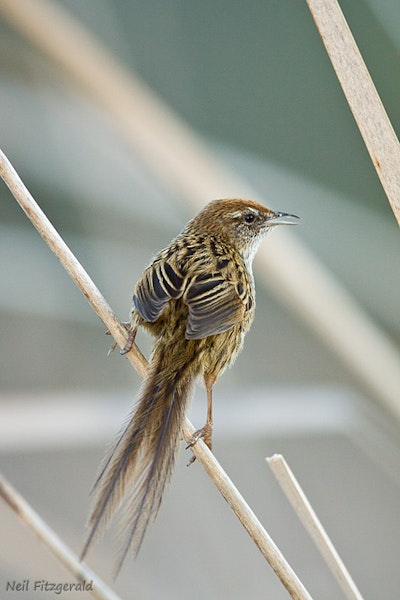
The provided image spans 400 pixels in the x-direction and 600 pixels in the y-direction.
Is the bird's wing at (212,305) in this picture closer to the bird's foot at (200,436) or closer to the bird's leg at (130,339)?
the bird's leg at (130,339)

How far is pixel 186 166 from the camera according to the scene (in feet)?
10.0

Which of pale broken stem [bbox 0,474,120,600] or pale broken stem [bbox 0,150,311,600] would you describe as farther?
pale broken stem [bbox 0,150,311,600]

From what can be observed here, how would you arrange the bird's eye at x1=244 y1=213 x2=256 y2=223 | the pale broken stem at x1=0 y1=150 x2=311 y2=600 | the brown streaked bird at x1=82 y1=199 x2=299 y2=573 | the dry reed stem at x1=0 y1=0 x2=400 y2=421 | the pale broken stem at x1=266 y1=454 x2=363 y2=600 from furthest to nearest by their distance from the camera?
the bird's eye at x1=244 y1=213 x2=256 y2=223 → the dry reed stem at x1=0 y1=0 x2=400 y2=421 → the pale broken stem at x1=266 y1=454 x2=363 y2=600 → the pale broken stem at x1=0 y1=150 x2=311 y2=600 → the brown streaked bird at x1=82 y1=199 x2=299 y2=573

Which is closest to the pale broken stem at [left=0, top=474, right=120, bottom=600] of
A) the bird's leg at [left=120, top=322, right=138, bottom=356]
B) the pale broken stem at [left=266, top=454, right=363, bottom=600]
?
the pale broken stem at [left=266, top=454, right=363, bottom=600]

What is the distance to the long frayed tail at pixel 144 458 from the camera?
164 centimetres

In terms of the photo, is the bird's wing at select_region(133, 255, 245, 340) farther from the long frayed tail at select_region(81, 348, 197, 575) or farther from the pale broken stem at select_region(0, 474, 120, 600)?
the pale broken stem at select_region(0, 474, 120, 600)

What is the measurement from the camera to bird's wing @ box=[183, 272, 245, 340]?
90.8 inches

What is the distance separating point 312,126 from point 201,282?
2.66m

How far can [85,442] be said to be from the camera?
2943 millimetres

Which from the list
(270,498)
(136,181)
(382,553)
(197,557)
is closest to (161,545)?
(197,557)

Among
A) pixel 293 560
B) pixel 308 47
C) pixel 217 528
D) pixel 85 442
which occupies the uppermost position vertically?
pixel 308 47

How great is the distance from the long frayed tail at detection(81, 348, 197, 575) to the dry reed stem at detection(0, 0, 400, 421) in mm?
910

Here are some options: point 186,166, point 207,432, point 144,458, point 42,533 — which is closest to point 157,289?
point 207,432

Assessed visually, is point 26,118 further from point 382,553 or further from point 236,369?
point 382,553
